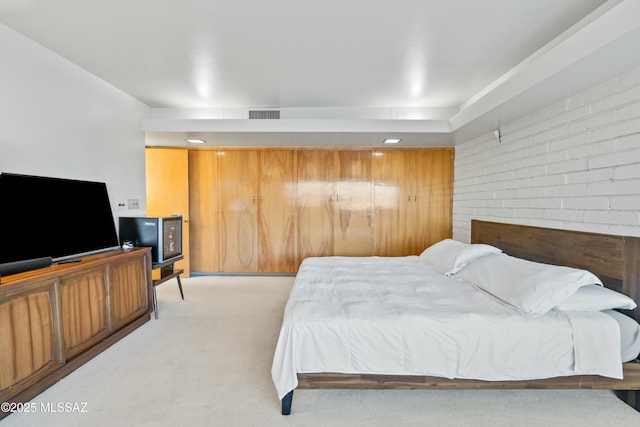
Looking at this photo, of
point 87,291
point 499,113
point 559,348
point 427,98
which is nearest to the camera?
point 559,348

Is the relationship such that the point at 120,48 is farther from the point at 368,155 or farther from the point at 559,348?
the point at 559,348

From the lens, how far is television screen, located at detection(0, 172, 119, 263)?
1.91 m

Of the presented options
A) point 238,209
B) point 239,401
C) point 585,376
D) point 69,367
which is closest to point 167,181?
point 238,209

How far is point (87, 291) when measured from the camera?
2.22 m

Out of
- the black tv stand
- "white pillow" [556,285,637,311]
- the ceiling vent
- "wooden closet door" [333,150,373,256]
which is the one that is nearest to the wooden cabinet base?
the black tv stand

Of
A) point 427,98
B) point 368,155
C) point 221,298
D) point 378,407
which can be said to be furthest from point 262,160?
point 378,407

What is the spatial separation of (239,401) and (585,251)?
9.02ft

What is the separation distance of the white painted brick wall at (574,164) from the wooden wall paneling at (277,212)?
A: 2.91 m

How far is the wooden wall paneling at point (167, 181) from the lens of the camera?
448 centimetres

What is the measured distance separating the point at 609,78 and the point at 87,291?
4.32 metres

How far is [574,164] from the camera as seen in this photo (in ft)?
7.32

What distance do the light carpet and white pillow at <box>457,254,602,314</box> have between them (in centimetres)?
63

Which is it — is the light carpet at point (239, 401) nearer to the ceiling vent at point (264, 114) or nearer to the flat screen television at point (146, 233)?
the flat screen television at point (146, 233)

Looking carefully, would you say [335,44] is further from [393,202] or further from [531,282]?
[393,202]
